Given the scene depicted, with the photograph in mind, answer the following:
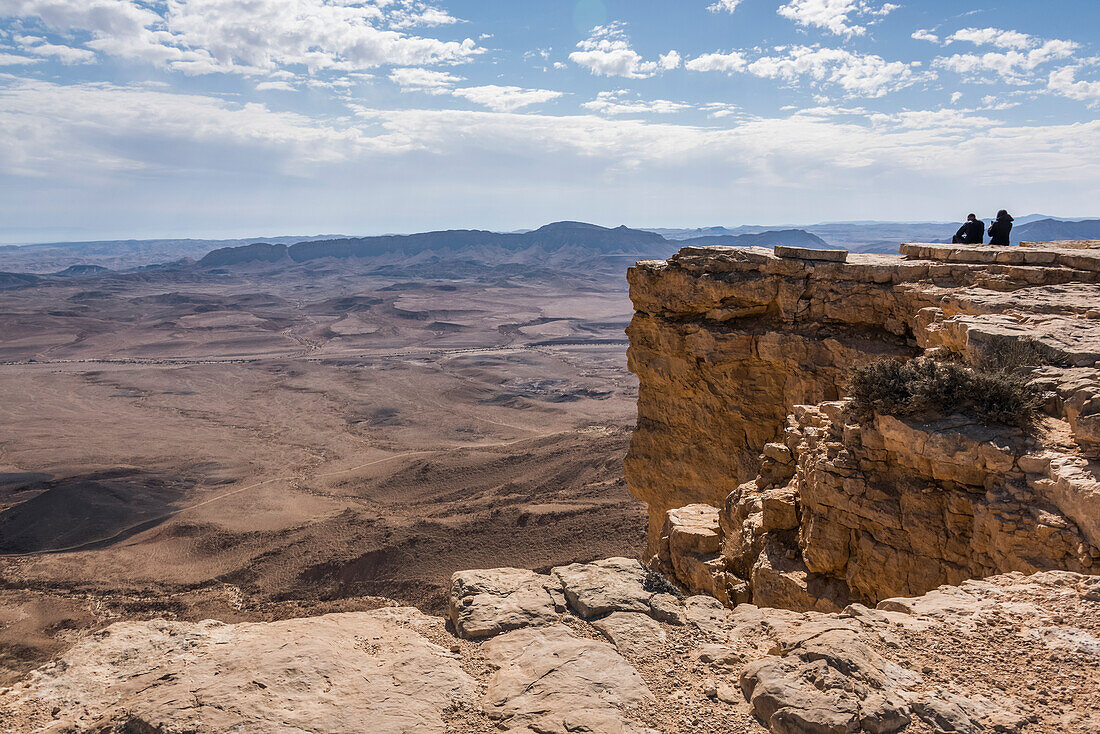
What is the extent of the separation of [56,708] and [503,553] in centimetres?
1564

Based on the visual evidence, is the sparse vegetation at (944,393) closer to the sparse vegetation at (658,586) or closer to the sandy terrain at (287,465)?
the sparse vegetation at (658,586)

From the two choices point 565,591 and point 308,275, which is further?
point 308,275

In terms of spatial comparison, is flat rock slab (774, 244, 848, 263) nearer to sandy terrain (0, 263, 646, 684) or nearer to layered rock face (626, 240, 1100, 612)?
layered rock face (626, 240, 1100, 612)

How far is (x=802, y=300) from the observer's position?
36.4ft

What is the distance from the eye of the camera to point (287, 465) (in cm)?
3005

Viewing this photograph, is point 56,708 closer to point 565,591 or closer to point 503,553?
point 565,591

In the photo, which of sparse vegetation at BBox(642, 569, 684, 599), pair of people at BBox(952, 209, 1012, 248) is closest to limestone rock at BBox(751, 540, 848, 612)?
sparse vegetation at BBox(642, 569, 684, 599)

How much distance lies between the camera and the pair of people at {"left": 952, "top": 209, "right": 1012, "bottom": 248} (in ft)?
40.2

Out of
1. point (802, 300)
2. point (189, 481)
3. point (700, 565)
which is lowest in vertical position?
point (189, 481)

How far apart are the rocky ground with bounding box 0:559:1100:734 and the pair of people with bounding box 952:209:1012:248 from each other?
1020 centimetres

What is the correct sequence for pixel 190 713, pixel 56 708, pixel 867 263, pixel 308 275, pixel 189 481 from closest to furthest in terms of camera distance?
pixel 190 713 → pixel 56 708 → pixel 867 263 → pixel 189 481 → pixel 308 275

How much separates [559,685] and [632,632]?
2.56 feet

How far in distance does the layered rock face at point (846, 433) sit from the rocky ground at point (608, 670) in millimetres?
1012

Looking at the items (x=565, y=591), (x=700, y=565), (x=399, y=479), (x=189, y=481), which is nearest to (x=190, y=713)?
(x=565, y=591)
